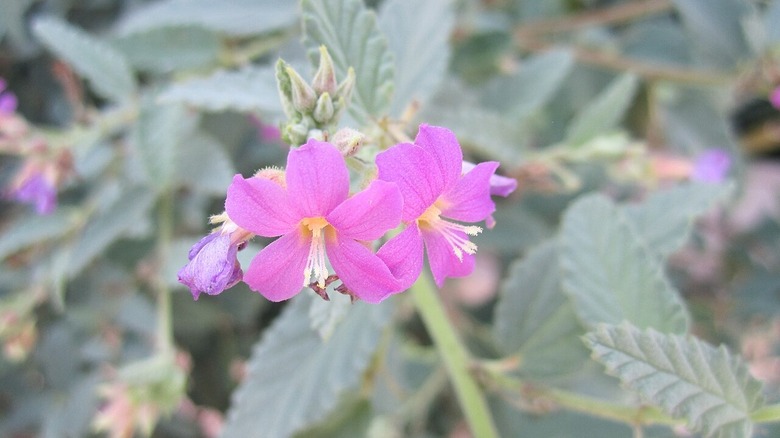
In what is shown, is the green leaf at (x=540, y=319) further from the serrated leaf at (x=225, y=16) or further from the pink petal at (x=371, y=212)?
the serrated leaf at (x=225, y=16)

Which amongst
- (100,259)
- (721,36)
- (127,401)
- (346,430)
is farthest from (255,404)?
(721,36)

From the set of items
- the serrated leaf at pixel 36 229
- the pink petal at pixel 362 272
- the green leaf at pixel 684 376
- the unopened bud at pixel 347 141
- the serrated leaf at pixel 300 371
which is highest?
the unopened bud at pixel 347 141

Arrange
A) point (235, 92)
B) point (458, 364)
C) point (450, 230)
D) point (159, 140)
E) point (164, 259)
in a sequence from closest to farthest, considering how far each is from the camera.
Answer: point (450, 230) < point (235, 92) < point (458, 364) < point (159, 140) < point (164, 259)

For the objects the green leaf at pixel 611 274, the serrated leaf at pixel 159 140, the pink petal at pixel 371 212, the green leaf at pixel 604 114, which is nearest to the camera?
the pink petal at pixel 371 212

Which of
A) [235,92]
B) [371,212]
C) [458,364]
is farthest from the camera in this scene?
[458,364]

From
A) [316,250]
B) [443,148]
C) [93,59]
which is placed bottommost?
[93,59]

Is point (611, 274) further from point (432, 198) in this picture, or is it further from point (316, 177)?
point (316, 177)

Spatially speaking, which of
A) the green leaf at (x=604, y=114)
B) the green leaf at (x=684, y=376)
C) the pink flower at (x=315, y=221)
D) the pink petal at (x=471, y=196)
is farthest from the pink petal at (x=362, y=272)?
the green leaf at (x=604, y=114)

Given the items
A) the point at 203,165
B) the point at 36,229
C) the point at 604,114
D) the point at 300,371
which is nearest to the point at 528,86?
the point at 604,114
